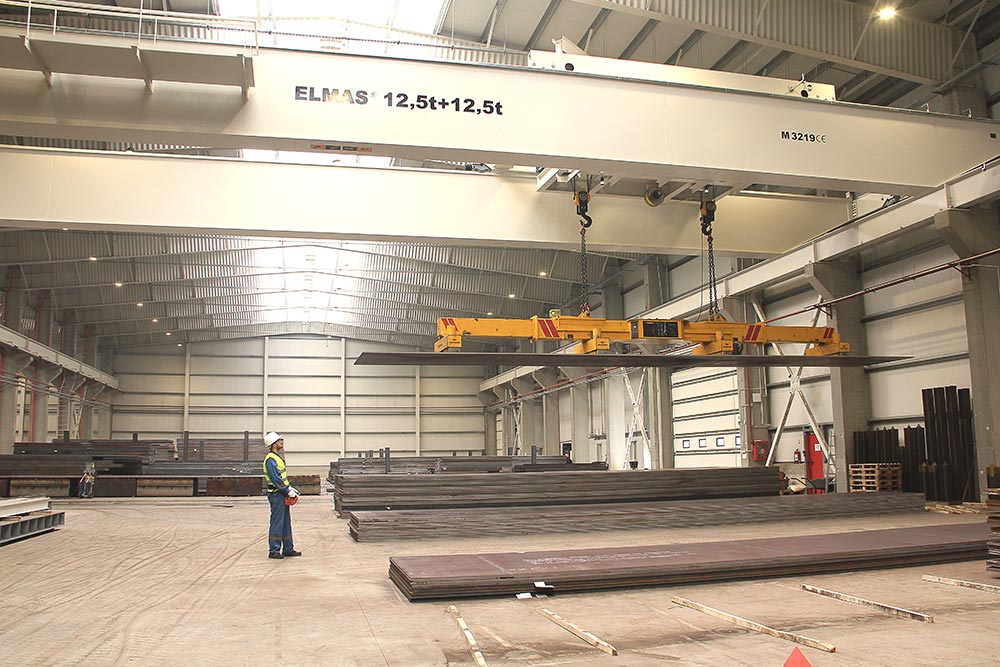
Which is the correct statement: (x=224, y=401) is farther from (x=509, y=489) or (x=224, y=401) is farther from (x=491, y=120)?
(x=491, y=120)

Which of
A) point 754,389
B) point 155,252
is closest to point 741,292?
point 754,389

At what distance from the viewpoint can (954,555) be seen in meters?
7.40

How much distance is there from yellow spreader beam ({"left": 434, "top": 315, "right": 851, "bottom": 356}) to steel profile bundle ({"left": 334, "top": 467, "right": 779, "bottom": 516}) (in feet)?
7.34

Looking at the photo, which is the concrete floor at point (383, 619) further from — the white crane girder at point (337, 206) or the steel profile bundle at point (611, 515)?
the white crane girder at point (337, 206)

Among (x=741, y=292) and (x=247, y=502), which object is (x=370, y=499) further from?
(x=741, y=292)

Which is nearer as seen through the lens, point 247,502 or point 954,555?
point 954,555

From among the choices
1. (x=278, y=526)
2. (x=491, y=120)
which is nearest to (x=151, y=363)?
(x=278, y=526)

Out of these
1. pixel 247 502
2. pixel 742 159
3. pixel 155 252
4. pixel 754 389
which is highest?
pixel 155 252

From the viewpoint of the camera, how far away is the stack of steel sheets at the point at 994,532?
248 inches

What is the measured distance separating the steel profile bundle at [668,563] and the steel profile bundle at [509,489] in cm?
447

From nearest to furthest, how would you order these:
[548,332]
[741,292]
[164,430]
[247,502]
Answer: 1. [548,332]
2. [741,292]
3. [247,502]
4. [164,430]

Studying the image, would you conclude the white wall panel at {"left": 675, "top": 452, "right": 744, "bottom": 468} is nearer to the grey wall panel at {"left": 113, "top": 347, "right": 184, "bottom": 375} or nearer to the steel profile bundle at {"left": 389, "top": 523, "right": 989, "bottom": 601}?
the steel profile bundle at {"left": 389, "top": 523, "right": 989, "bottom": 601}

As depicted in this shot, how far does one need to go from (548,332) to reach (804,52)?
6.30m

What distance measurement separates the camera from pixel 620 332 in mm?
11141
